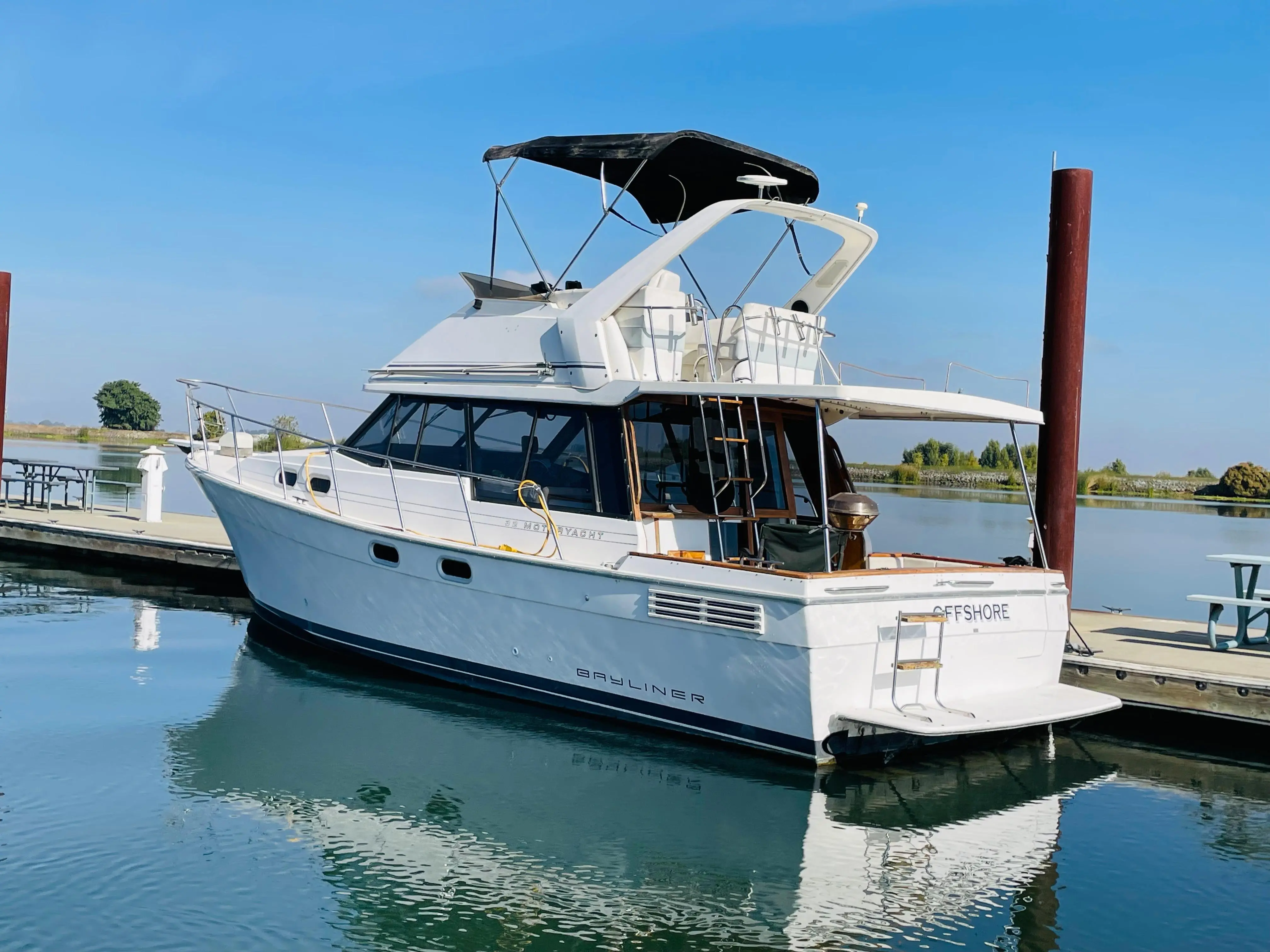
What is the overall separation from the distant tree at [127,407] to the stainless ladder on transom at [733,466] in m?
86.9

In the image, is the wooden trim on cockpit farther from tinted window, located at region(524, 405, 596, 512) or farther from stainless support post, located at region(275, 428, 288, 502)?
stainless support post, located at region(275, 428, 288, 502)

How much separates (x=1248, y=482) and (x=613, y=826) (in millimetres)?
44974

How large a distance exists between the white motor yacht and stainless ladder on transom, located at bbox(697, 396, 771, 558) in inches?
1.2

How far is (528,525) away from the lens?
8.49 metres

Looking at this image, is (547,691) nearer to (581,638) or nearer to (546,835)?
(581,638)

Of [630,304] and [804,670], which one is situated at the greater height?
[630,304]

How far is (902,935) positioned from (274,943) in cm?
283

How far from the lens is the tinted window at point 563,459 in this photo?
8.44m

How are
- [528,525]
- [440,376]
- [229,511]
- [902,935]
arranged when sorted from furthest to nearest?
[229,511] < [440,376] < [528,525] < [902,935]

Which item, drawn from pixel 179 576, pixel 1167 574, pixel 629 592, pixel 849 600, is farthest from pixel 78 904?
pixel 1167 574

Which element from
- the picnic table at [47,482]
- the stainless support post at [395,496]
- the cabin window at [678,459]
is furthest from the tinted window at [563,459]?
the picnic table at [47,482]

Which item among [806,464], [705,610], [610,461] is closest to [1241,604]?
[806,464]

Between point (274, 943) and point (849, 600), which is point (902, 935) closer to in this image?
point (849, 600)

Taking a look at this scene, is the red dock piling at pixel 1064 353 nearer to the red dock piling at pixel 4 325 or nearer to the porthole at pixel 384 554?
the porthole at pixel 384 554
